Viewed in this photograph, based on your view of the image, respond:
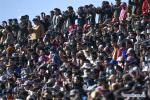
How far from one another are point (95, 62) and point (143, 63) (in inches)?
91.6

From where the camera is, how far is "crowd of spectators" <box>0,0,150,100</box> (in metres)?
23.4

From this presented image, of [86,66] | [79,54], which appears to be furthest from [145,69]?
[79,54]

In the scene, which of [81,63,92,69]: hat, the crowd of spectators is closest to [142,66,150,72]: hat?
the crowd of spectators

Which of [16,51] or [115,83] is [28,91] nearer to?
[115,83]

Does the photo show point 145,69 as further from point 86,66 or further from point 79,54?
point 79,54

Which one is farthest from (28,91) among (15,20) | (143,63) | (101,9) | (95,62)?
(15,20)

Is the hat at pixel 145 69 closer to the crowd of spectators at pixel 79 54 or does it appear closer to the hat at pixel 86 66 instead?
the crowd of spectators at pixel 79 54

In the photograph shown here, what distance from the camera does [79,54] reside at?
2909 centimetres

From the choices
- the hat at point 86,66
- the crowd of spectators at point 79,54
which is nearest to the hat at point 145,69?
the crowd of spectators at point 79,54

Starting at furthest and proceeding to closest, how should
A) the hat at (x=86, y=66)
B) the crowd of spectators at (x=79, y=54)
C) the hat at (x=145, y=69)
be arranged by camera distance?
the hat at (x=86, y=66) → the hat at (x=145, y=69) → the crowd of spectators at (x=79, y=54)

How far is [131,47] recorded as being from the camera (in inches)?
1083

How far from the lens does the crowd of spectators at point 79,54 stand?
2341 cm

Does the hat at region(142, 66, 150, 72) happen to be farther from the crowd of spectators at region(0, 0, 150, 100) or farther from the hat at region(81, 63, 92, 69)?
the hat at region(81, 63, 92, 69)

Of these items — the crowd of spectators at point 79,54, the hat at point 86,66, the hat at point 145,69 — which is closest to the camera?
the crowd of spectators at point 79,54
